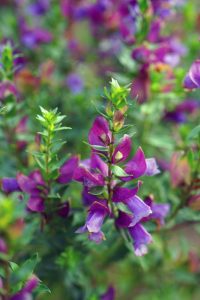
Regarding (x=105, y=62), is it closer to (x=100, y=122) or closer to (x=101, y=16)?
(x=101, y=16)

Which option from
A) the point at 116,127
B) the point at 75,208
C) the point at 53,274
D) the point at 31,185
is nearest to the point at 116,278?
the point at 53,274

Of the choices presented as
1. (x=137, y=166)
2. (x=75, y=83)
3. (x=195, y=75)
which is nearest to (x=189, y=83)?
(x=195, y=75)

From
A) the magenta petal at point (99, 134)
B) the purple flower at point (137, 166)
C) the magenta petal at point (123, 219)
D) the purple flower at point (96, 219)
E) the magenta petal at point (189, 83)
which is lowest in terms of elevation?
the magenta petal at point (123, 219)

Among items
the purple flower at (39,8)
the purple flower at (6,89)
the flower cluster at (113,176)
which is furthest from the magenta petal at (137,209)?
the purple flower at (39,8)

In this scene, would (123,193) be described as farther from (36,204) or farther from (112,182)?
(36,204)

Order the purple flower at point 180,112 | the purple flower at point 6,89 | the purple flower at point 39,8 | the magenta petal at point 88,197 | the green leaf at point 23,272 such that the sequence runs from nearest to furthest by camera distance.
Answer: the green leaf at point 23,272 → the magenta petal at point 88,197 → the purple flower at point 6,89 → the purple flower at point 180,112 → the purple flower at point 39,8

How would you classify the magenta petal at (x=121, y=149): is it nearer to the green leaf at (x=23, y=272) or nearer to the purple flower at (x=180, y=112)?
the green leaf at (x=23, y=272)
